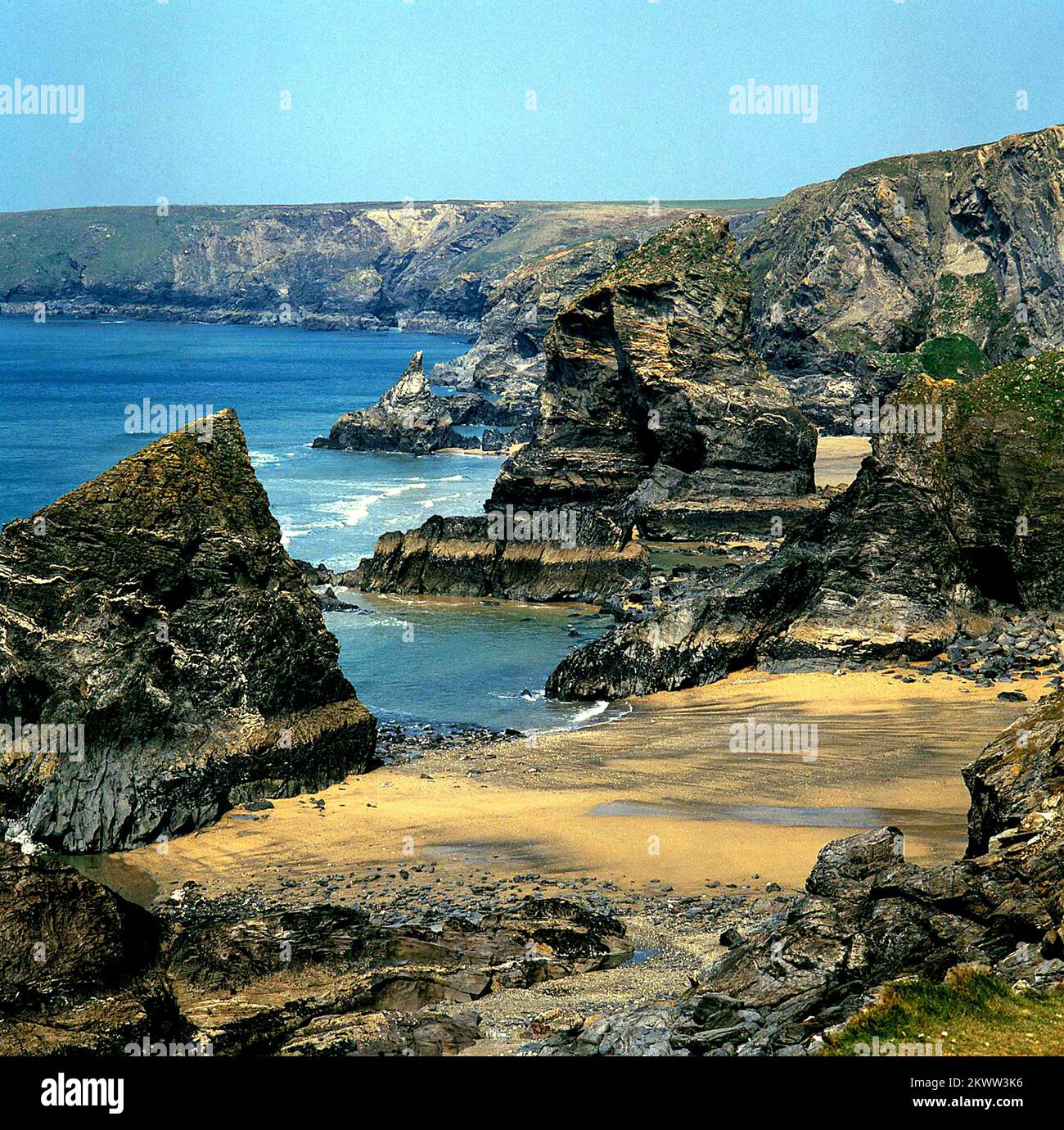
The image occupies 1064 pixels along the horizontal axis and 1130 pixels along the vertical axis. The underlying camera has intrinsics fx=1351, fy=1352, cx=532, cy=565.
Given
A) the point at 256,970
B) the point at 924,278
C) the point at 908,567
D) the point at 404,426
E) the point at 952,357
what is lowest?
the point at 256,970

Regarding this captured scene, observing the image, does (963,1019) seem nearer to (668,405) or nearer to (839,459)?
(668,405)

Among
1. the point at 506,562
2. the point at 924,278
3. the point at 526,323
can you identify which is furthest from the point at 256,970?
the point at 526,323

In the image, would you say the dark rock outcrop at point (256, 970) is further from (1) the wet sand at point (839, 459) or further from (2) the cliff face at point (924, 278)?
(2) the cliff face at point (924, 278)

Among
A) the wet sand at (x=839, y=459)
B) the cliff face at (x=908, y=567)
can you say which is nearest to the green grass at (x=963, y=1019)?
the cliff face at (x=908, y=567)

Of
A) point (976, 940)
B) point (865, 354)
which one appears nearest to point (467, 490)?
point (865, 354)

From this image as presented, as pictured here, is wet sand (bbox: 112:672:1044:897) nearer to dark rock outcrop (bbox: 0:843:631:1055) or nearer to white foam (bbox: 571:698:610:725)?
white foam (bbox: 571:698:610:725)

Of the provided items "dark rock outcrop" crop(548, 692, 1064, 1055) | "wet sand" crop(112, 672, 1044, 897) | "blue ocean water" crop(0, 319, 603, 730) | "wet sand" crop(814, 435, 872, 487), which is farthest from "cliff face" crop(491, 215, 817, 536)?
"dark rock outcrop" crop(548, 692, 1064, 1055)
